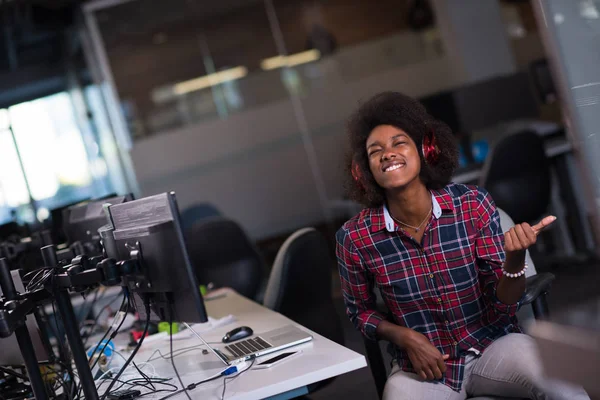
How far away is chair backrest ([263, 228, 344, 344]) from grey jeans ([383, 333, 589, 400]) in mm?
725

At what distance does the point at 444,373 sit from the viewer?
2152 mm

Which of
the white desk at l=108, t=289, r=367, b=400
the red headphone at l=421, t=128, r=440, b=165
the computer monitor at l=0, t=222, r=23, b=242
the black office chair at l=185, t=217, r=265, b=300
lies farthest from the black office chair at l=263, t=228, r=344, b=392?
the computer monitor at l=0, t=222, r=23, b=242

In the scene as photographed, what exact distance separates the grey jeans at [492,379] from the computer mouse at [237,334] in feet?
1.69

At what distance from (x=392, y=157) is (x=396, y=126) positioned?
11 centimetres

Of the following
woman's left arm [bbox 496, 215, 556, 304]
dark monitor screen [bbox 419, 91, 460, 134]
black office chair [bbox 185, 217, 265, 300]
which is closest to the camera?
woman's left arm [bbox 496, 215, 556, 304]

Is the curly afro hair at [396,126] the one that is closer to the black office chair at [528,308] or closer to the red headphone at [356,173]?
the red headphone at [356,173]

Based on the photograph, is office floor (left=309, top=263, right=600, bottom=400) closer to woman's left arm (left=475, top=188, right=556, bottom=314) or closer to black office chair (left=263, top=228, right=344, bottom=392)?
black office chair (left=263, top=228, right=344, bottom=392)

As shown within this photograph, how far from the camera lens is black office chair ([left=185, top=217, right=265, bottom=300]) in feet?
14.2

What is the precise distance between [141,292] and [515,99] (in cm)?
451

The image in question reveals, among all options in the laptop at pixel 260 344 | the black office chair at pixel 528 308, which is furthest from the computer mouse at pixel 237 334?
the black office chair at pixel 528 308

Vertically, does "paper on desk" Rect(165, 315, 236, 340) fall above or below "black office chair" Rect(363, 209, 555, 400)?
above

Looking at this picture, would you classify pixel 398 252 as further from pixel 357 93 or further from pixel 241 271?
pixel 357 93

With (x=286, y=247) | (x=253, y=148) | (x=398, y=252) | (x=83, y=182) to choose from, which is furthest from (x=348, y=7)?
(x=398, y=252)

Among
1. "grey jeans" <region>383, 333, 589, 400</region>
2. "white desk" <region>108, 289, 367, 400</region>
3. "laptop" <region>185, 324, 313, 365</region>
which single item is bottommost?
"grey jeans" <region>383, 333, 589, 400</region>
